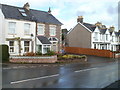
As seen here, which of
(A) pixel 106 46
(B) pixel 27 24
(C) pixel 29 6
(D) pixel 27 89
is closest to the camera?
(D) pixel 27 89

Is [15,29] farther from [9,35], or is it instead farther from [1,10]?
[1,10]

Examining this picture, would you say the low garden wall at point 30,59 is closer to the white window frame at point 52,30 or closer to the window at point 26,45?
the window at point 26,45

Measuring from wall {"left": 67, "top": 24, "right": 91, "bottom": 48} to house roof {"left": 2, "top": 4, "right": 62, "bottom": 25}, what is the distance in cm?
971

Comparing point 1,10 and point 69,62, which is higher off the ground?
point 1,10

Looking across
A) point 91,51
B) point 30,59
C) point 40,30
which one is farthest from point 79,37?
point 30,59

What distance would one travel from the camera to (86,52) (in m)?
37.3

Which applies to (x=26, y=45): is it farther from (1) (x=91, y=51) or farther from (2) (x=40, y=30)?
(1) (x=91, y=51)

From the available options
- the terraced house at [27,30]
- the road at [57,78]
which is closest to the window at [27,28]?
the terraced house at [27,30]

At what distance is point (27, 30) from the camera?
86.7 ft

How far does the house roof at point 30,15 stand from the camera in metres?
25.3

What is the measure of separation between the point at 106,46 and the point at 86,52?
9.55 metres

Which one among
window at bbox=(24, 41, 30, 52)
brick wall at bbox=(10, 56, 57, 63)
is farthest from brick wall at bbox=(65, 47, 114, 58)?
brick wall at bbox=(10, 56, 57, 63)

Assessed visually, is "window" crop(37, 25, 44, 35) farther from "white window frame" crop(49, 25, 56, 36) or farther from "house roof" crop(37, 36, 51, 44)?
"white window frame" crop(49, 25, 56, 36)

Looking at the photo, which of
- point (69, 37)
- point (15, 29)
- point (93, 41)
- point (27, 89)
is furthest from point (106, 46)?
point (27, 89)
